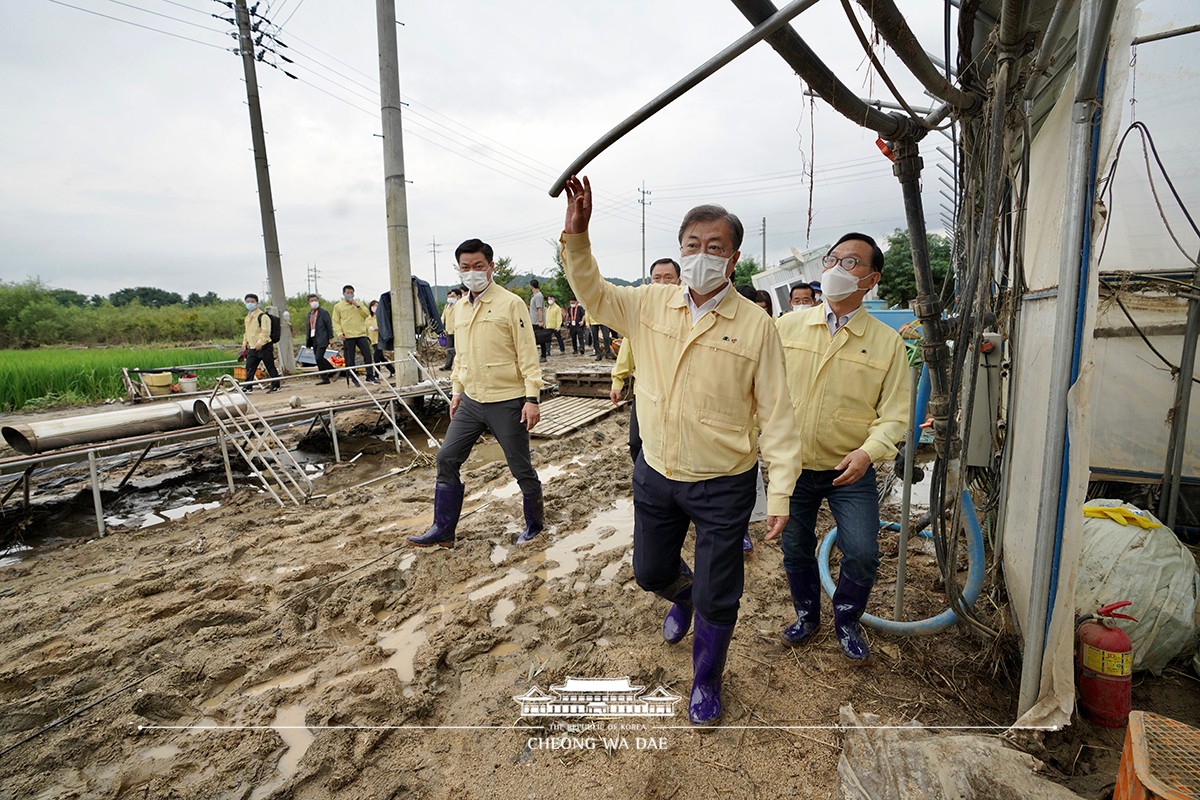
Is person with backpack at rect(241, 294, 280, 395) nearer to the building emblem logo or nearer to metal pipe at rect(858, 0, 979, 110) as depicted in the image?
the building emblem logo

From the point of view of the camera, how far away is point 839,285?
2.43 m

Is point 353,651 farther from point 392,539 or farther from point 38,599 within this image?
point 38,599

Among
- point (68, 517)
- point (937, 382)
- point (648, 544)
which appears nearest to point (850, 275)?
point (937, 382)

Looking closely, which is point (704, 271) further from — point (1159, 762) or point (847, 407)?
point (1159, 762)

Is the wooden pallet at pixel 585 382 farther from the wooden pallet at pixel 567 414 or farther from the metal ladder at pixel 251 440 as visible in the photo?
the metal ladder at pixel 251 440

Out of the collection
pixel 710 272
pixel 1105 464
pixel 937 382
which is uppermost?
pixel 710 272

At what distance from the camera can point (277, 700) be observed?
2.37m

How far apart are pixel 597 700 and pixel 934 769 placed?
1.21 metres

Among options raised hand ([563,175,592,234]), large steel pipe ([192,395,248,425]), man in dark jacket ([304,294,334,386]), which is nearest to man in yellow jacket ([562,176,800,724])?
raised hand ([563,175,592,234])

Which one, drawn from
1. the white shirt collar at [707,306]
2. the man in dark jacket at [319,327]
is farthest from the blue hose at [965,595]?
the man in dark jacket at [319,327]

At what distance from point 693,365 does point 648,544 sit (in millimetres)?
736

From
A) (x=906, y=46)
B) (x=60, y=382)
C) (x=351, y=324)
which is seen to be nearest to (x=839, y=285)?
(x=906, y=46)

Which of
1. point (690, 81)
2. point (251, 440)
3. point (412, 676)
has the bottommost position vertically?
point (412, 676)

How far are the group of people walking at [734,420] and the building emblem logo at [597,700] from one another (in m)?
0.19
